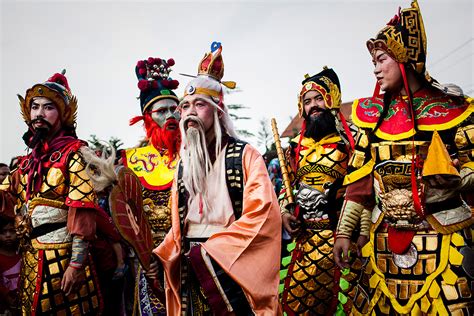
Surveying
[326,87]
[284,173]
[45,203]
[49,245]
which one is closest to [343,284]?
[284,173]

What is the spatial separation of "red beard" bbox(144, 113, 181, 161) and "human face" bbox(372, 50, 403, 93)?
264cm

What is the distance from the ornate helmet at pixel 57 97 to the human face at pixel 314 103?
248cm

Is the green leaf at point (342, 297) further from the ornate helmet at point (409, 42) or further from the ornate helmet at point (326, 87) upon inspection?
the ornate helmet at point (409, 42)

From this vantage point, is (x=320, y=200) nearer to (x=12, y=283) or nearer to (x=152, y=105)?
(x=152, y=105)

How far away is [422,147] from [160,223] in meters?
2.84

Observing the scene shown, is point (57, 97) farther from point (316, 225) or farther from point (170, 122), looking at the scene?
point (316, 225)

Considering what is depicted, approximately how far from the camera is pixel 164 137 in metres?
5.29

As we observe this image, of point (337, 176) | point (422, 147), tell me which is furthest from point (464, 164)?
point (337, 176)

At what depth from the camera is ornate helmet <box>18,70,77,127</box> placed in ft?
13.5

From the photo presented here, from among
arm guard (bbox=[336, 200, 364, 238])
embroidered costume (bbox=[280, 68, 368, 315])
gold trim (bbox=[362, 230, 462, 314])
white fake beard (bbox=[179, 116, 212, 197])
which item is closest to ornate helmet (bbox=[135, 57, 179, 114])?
embroidered costume (bbox=[280, 68, 368, 315])

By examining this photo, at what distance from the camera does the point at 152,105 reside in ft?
18.3

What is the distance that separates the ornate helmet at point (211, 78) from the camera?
3.40 metres

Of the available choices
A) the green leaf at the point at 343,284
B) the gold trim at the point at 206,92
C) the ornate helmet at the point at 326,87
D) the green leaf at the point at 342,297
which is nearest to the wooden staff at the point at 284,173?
the ornate helmet at the point at 326,87

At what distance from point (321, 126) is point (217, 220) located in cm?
213
